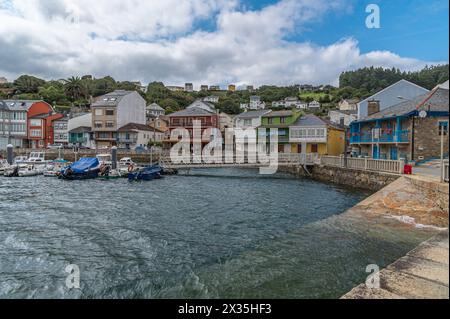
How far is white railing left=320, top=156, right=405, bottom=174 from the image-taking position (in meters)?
24.2

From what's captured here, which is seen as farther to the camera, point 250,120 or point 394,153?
point 250,120

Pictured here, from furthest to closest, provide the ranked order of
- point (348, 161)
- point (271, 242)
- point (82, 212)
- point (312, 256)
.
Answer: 1. point (348, 161)
2. point (82, 212)
3. point (271, 242)
4. point (312, 256)

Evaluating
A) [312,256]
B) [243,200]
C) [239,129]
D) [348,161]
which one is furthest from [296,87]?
[312,256]

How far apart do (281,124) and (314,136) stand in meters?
6.22

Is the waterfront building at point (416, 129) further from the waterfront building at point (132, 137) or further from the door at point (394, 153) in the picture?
the waterfront building at point (132, 137)

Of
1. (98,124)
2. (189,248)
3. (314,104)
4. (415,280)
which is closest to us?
(415,280)

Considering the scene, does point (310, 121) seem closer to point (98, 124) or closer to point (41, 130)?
point (98, 124)

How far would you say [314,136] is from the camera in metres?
51.8

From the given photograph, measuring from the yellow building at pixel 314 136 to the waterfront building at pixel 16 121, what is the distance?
57.3 meters

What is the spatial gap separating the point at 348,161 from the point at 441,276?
27.9 metres

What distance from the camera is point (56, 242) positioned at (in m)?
12.4

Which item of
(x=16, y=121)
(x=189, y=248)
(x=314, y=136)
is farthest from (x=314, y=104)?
(x=189, y=248)

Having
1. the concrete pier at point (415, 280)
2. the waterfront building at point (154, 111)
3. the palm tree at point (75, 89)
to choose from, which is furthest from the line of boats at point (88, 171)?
the palm tree at point (75, 89)

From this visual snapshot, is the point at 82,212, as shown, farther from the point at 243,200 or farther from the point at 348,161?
the point at 348,161
